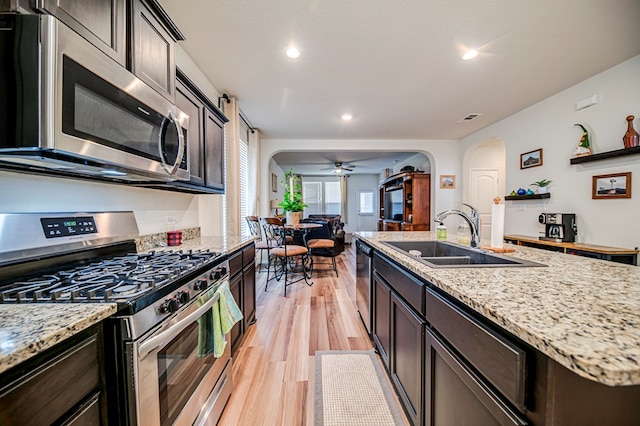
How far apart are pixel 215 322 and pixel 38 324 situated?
797 millimetres

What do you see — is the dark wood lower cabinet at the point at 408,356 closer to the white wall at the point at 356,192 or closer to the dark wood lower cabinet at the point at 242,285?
the dark wood lower cabinet at the point at 242,285

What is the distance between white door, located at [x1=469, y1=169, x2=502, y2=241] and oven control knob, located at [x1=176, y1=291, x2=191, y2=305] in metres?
5.48

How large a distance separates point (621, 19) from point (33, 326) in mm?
3614

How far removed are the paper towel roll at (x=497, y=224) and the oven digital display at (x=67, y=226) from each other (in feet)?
7.24

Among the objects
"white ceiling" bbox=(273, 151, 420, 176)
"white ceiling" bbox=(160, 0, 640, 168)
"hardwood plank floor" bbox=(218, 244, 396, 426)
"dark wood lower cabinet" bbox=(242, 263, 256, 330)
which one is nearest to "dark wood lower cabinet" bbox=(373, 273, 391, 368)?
"hardwood plank floor" bbox=(218, 244, 396, 426)

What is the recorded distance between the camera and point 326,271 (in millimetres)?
4805

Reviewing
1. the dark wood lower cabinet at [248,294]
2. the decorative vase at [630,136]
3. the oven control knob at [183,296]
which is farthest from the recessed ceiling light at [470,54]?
the oven control knob at [183,296]

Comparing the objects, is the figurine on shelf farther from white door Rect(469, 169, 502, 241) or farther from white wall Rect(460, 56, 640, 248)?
white door Rect(469, 169, 502, 241)

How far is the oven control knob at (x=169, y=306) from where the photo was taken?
91 cm

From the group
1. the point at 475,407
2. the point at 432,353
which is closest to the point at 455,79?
the point at 432,353

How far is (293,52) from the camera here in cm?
221

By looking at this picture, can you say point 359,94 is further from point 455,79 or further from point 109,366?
point 109,366

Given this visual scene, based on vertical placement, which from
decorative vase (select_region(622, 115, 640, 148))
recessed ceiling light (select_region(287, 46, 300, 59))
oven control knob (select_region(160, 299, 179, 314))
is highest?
recessed ceiling light (select_region(287, 46, 300, 59))

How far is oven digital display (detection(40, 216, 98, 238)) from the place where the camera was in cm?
107
